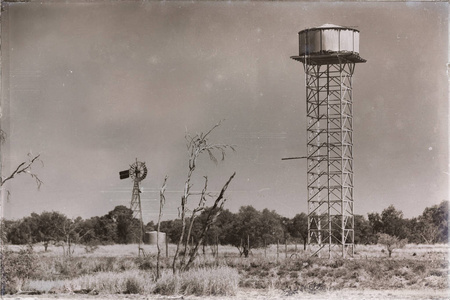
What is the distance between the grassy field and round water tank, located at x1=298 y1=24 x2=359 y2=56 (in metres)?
7.91

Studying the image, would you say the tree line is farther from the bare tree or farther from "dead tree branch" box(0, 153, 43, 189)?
the bare tree

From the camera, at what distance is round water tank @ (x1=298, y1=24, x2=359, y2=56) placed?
29286 mm

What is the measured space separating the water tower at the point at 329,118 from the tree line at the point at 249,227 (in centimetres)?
429

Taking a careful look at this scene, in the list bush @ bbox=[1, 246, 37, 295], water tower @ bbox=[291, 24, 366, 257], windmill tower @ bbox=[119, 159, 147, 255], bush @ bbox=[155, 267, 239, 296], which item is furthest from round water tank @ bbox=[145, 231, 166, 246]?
bush @ bbox=[155, 267, 239, 296]

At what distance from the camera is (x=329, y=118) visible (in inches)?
1203

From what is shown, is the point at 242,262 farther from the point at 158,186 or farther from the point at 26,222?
the point at 26,222

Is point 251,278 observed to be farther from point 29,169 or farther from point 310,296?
point 29,169

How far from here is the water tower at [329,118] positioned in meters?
29.6

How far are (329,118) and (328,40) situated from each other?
308 centimetres

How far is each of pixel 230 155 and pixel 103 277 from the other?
589 centimetres

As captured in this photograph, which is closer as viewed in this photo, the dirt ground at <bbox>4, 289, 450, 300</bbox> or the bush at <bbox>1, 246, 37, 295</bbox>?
the dirt ground at <bbox>4, 289, 450, 300</bbox>

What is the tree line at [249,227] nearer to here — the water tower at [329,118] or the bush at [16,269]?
the water tower at [329,118]

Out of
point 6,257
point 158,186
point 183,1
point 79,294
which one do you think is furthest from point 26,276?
point 183,1

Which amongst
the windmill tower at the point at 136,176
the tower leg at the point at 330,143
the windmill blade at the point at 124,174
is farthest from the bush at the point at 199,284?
the tower leg at the point at 330,143
